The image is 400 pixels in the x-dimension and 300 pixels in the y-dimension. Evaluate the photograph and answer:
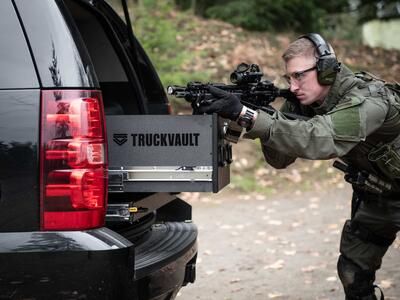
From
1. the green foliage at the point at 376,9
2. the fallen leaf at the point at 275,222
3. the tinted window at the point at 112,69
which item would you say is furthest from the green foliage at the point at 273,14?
the tinted window at the point at 112,69

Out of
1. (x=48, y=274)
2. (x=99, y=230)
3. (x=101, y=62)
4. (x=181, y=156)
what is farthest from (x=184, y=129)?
(x=101, y=62)

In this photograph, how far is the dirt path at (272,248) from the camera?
17.2 ft

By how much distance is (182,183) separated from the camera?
2.90m

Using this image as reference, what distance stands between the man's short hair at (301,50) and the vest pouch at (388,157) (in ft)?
2.00

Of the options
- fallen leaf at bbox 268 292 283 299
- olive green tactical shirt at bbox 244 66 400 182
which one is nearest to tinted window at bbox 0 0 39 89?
olive green tactical shirt at bbox 244 66 400 182

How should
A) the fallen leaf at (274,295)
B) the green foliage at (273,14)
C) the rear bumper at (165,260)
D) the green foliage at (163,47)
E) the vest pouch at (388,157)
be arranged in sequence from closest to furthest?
1. the rear bumper at (165,260)
2. the vest pouch at (388,157)
3. the fallen leaf at (274,295)
4. the green foliage at (163,47)
5. the green foliage at (273,14)

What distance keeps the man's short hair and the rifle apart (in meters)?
0.18

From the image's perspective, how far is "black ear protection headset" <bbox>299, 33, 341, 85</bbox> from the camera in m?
3.28

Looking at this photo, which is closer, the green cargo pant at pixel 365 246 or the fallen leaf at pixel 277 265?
the green cargo pant at pixel 365 246

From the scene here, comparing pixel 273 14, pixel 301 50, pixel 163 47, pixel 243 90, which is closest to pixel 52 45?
pixel 243 90

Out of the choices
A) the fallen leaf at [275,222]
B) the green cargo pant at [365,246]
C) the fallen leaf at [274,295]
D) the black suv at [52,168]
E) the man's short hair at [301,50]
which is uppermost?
the man's short hair at [301,50]

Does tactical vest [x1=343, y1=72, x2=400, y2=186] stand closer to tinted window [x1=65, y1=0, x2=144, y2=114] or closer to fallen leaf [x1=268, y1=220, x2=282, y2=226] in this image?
tinted window [x1=65, y1=0, x2=144, y2=114]

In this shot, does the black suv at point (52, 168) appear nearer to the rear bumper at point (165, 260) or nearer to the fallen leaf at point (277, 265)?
the rear bumper at point (165, 260)

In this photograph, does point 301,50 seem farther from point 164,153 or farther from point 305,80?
point 164,153
